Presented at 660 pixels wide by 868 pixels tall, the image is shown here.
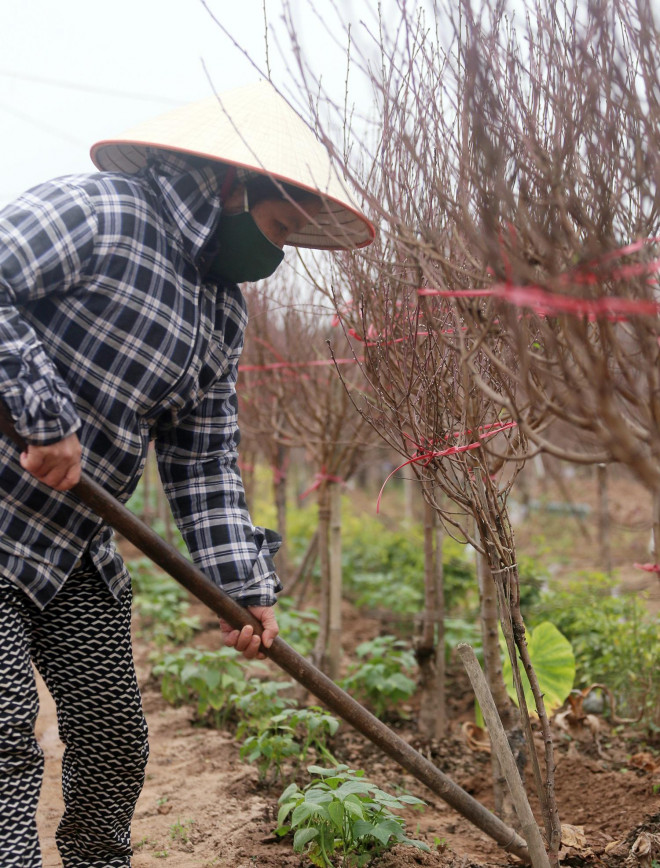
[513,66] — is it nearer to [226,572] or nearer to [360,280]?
[360,280]

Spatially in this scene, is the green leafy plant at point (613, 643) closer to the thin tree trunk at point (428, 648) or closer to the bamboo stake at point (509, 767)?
the thin tree trunk at point (428, 648)

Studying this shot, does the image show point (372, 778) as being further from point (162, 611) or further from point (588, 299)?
point (162, 611)

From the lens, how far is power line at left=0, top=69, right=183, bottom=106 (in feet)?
26.4

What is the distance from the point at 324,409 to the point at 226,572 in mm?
2060

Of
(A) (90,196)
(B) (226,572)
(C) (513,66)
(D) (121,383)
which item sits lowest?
(B) (226,572)

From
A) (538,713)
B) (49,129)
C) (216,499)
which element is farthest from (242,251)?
(49,129)

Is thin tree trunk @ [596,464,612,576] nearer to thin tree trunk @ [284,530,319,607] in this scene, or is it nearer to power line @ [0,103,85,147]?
thin tree trunk @ [284,530,319,607]

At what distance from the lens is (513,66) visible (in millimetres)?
1684

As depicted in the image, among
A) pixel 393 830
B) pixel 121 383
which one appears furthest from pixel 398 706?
pixel 121 383

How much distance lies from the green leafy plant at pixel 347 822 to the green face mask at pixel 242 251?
134cm

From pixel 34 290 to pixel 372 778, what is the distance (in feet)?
7.51

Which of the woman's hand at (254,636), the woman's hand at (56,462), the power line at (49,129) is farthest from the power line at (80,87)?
the woman's hand at (56,462)

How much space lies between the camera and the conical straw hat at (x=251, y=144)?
1.86 metres

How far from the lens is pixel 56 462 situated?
1715mm
